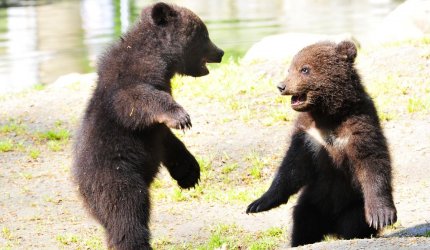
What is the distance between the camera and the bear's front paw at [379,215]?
6.45 metres

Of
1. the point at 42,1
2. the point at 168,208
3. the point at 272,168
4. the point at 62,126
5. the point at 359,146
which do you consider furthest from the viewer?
the point at 42,1

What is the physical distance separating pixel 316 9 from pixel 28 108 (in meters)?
Result: 17.4

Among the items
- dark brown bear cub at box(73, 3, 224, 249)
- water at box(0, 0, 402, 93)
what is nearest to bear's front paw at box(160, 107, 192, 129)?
dark brown bear cub at box(73, 3, 224, 249)

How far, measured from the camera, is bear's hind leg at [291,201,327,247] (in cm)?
700

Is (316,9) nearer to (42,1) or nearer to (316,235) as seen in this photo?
(42,1)

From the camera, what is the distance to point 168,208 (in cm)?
870

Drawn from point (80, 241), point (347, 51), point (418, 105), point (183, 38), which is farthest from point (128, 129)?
point (418, 105)

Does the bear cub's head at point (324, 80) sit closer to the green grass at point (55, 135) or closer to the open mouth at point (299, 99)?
the open mouth at point (299, 99)

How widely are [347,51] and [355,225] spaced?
1.35 m

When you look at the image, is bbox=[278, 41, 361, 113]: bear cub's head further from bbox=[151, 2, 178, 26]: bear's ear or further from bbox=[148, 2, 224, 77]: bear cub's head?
bbox=[151, 2, 178, 26]: bear's ear

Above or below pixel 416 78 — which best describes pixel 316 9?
below

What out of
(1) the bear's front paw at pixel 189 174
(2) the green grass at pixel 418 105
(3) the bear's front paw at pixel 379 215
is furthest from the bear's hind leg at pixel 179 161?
(2) the green grass at pixel 418 105

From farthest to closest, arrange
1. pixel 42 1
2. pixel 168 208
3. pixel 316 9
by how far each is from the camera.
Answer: pixel 42 1 < pixel 316 9 < pixel 168 208

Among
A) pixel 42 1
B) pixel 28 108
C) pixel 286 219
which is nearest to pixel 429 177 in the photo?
pixel 286 219
